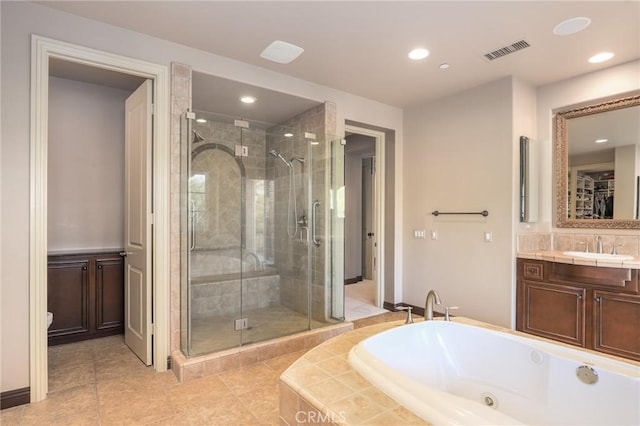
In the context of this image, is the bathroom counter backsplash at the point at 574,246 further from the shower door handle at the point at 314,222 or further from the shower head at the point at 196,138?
the shower head at the point at 196,138

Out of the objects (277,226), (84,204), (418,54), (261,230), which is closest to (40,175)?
(84,204)

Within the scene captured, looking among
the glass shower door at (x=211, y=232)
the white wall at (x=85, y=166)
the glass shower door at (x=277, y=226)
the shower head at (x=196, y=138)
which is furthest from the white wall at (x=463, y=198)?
the white wall at (x=85, y=166)

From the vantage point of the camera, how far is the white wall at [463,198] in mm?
3399

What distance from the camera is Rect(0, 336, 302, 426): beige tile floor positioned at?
2.05 meters

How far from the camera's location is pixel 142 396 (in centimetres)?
231

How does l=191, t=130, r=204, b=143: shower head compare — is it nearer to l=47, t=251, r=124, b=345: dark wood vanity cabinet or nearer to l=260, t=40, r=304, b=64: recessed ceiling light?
l=260, t=40, r=304, b=64: recessed ceiling light

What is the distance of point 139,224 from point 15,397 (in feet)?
4.59

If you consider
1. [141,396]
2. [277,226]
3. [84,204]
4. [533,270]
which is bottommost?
[141,396]

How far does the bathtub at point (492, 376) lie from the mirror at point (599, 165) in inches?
80.4

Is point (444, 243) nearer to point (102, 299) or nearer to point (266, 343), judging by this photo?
point (266, 343)

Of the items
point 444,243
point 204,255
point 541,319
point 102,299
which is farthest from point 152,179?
point 541,319

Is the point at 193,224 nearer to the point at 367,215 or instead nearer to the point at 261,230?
the point at 261,230

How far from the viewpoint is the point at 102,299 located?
3.44 metres
